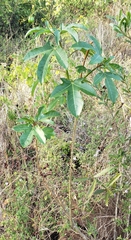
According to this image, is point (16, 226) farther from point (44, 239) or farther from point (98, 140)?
point (98, 140)

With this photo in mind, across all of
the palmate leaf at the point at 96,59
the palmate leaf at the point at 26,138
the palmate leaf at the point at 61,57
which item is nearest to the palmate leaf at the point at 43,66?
the palmate leaf at the point at 61,57

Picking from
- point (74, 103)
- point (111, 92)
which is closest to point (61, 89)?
point (74, 103)

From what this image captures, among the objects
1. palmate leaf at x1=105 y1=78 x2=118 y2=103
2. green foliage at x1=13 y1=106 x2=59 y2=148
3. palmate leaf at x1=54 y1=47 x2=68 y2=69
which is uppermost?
palmate leaf at x1=54 y1=47 x2=68 y2=69

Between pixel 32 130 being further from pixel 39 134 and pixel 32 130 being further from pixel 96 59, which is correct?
pixel 96 59

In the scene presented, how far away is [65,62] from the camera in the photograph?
1100 millimetres

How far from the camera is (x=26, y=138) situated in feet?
4.05

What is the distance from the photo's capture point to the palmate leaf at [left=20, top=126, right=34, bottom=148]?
1.21m

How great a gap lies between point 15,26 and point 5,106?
3223mm

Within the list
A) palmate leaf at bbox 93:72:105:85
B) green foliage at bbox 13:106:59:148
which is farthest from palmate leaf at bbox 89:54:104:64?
green foliage at bbox 13:106:59:148

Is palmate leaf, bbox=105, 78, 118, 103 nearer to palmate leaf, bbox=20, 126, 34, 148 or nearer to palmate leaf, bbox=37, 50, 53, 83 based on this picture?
palmate leaf, bbox=37, 50, 53, 83

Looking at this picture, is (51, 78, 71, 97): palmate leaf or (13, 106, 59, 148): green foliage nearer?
(51, 78, 71, 97): palmate leaf

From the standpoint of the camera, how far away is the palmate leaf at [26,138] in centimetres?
121

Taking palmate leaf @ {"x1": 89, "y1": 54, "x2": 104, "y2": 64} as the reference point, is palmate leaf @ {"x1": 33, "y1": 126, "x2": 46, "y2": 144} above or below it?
below

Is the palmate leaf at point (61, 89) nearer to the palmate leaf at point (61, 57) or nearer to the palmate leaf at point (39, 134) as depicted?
the palmate leaf at point (61, 57)
